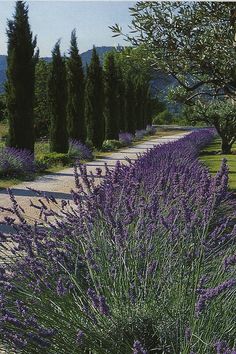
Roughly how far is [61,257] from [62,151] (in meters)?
18.7

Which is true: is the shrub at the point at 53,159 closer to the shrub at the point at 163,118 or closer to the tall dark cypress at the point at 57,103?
the tall dark cypress at the point at 57,103

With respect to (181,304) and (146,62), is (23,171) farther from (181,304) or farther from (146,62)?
(181,304)

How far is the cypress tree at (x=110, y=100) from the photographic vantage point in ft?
105

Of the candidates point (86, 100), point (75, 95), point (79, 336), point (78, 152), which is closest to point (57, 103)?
point (78, 152)

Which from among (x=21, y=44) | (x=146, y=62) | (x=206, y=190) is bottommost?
(x=206, y=190)

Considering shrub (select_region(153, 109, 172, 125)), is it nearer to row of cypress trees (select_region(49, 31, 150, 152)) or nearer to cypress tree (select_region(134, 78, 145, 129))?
cypress tree (select_region(134, 78, 145, 129))

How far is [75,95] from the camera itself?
25016 mm

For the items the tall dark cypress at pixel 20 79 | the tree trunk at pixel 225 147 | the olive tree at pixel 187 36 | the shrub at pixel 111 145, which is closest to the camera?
the olive tree at pixel 187 36

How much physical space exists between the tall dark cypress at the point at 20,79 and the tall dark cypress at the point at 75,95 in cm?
679

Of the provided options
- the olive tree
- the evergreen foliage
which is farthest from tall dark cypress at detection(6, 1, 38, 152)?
the evergreen foliage

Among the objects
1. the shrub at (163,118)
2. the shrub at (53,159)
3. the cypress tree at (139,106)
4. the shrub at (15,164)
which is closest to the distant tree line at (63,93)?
the shrub at (53,159)

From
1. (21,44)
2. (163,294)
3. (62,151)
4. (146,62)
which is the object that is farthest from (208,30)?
(62,151)

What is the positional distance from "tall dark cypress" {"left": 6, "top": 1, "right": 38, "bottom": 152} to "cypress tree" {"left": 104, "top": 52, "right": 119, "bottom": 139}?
1428 centimetres

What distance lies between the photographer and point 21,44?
1770cm
